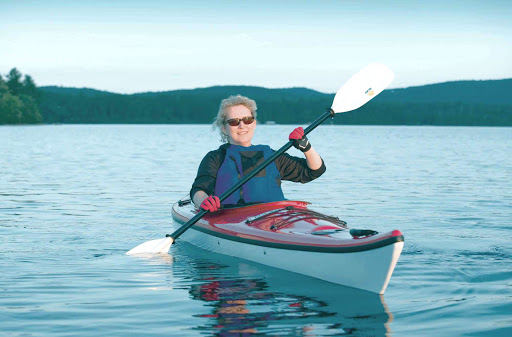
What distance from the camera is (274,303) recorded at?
5.60 m

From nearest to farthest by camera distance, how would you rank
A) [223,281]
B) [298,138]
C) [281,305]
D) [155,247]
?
[281,305] → [223,281] → [298,138] → [155,247]

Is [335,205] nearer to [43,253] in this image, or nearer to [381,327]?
[43,253]

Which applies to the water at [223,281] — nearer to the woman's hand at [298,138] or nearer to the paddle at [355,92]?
the paddle at [355,92]

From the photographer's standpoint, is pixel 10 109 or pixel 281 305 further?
pixel 10 109

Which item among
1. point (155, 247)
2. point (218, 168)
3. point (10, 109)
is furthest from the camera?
point (10, 109)

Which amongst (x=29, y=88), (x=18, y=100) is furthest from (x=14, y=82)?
(x=18, y=100)

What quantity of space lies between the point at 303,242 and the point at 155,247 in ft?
6.68

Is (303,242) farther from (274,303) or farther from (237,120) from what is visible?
(237,120)

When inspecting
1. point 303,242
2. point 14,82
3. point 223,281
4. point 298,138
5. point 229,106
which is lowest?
point 223,281

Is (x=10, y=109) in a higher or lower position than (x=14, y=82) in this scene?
lower

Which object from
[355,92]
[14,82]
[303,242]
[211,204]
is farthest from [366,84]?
[14,82]

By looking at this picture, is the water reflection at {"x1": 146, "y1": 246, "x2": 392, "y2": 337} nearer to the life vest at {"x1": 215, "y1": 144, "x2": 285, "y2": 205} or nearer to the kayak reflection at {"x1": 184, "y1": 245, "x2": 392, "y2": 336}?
the kayak reflection at {"x1": 184, "y1": 245, "x2": 392, "y2": 336}

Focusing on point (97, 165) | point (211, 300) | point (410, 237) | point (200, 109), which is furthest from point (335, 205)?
point (200, 109)

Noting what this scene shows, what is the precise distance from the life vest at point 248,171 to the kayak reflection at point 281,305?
747 mm
